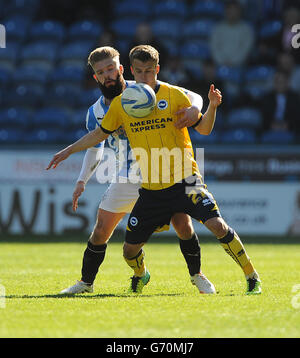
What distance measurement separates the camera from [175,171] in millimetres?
6984

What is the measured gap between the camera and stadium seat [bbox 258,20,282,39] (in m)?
17.2

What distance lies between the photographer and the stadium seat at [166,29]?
61.0 ft

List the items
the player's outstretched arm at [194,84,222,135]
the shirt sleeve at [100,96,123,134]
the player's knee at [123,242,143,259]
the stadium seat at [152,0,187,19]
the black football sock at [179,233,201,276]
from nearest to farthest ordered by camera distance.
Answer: the player's outstretched arm at [194,84,222,135]
the shirt sleeve at [100,96,123,134]
the player's knee at [123,242,143,259]
the black football sock at [179,233,201,276]
the stadium seat at [152,0,187,19]

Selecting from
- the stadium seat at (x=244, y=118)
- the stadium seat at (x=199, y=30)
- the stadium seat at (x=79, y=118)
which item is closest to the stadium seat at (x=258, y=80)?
the stadium seat at (x=244, y=118)

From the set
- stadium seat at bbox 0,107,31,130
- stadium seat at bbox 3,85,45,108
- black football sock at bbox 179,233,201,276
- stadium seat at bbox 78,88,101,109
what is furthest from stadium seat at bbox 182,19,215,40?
black football sock at bbox 179,233,201,276

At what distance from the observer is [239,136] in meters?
15.5

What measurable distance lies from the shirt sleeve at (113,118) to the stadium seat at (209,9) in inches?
487

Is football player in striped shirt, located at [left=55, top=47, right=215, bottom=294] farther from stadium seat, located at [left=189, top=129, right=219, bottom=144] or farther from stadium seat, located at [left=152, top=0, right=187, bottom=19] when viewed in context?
stadium seat, located at [left=152, top=0, right=187, bottom=19]

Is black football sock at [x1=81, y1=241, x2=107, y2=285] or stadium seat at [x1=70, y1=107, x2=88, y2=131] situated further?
stadium seat at [x1=70, y1=107, x2=88, y2=131]

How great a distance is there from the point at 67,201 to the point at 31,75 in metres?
4.20

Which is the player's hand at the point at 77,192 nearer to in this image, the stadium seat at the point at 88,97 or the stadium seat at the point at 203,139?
the stadium seat at the point at 203,139

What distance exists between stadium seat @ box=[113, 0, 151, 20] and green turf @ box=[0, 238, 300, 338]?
9852 millimetres

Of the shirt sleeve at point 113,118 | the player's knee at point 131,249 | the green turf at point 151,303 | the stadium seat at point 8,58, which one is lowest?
the green turf at point 151,303
